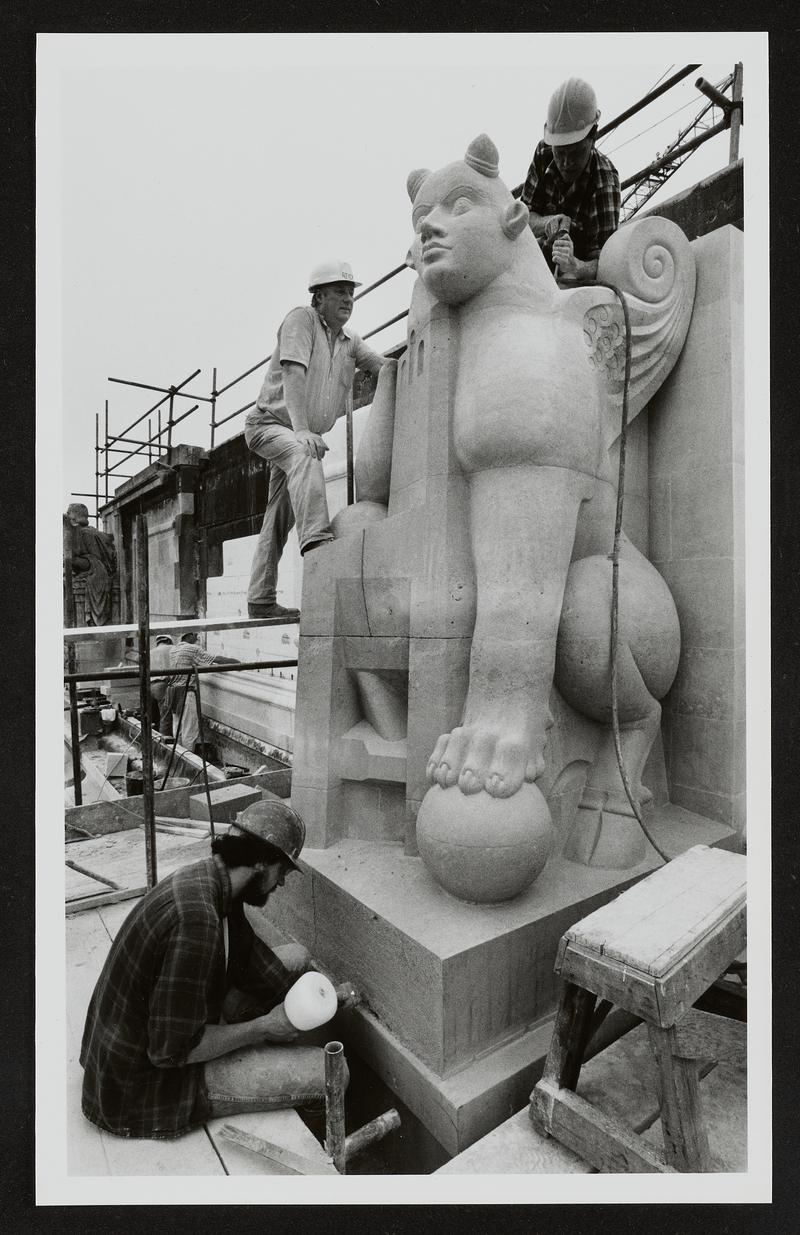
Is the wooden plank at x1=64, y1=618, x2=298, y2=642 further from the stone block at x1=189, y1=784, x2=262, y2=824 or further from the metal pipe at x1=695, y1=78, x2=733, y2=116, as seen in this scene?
the metal pipe at x1=695, y1=78, x2=733, y2=116

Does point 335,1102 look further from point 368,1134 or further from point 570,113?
point 570,113

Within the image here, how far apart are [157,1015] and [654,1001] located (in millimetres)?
1496

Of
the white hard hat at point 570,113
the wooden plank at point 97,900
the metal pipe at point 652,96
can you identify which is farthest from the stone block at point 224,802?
the white hard hat at point 570,113

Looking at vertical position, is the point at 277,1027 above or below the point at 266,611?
below

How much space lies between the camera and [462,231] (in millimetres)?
2803

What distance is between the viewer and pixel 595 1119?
79.4 inches

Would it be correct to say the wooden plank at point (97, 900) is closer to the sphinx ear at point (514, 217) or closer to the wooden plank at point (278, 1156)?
the wooden plank at point (278, 1156)

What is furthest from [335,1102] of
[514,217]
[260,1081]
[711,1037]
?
[514,217]

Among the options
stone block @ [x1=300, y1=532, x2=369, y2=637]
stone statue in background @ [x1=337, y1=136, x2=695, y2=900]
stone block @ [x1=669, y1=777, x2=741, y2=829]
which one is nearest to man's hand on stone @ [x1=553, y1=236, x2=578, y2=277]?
stone statue in background @ [x1=337, y1=136, x2=695, y2=900]

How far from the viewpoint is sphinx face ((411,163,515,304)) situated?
281cm

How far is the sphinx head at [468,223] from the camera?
2.80 m

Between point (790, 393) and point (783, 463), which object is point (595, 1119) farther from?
point (790, 393)
